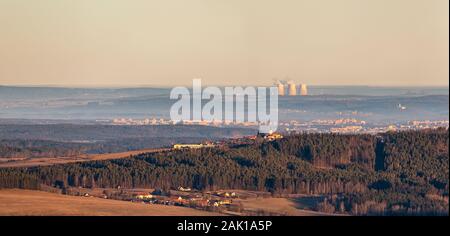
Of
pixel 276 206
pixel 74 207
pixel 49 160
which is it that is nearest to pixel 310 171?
pixel 276 206

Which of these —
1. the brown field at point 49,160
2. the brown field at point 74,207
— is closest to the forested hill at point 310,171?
the brown field at point 49,160

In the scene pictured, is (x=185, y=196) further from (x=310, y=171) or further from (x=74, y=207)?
(x=310, y=171)

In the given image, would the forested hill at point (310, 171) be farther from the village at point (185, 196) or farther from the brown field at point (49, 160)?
the brown field at point (49, 160)

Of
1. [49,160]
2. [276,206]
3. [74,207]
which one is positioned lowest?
[276,206]

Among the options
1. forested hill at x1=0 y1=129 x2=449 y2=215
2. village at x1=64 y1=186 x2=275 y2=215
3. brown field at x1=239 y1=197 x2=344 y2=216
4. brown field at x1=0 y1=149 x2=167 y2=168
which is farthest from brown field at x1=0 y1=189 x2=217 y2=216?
brown field at x1=0 y1=149 x2=167 y2=168
